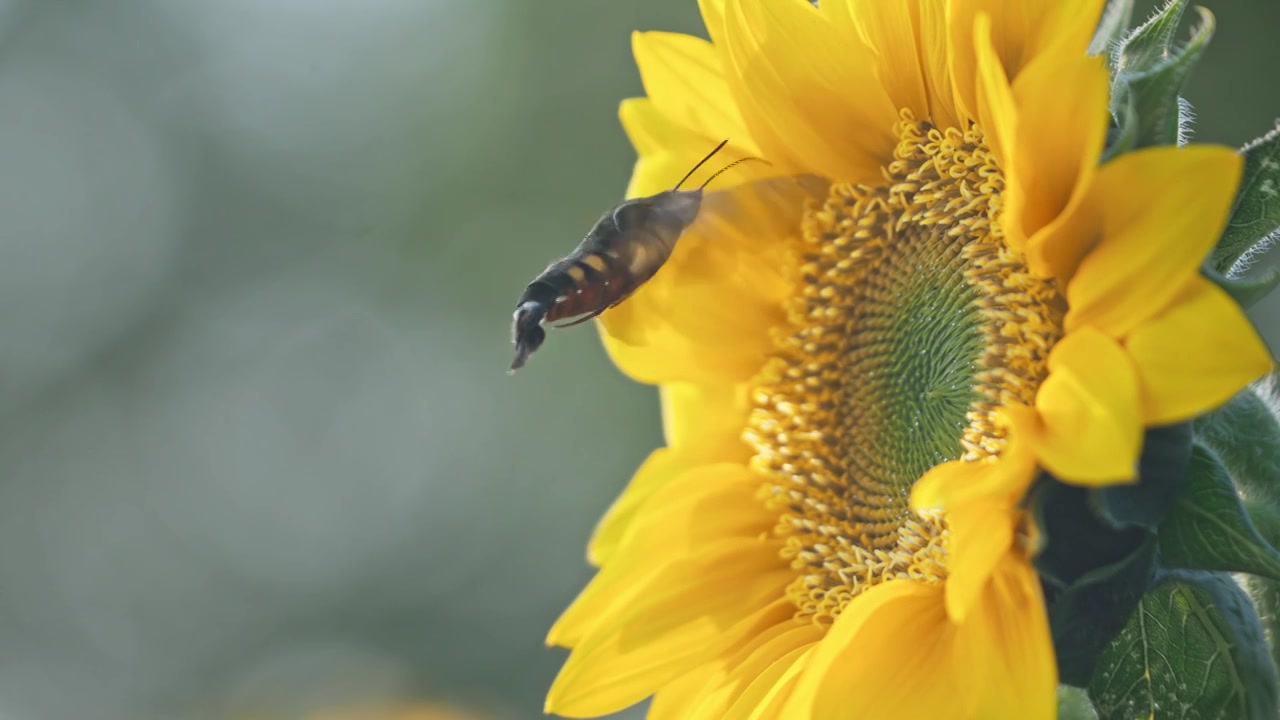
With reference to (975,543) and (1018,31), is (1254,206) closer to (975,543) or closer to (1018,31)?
(1018,31)

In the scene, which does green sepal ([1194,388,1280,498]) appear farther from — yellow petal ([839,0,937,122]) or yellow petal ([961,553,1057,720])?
yellow petal ([839,0,937,122])

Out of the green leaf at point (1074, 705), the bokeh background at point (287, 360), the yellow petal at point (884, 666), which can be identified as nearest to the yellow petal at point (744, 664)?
the yellow petal at point (884, 666)

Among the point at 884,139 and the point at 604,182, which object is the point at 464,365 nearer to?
the point at 604,182

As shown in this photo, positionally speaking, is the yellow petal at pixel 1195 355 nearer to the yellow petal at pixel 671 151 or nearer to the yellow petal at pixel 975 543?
the yellow petal at pixel 975 543

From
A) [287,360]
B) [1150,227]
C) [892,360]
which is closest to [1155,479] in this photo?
[1150,227]

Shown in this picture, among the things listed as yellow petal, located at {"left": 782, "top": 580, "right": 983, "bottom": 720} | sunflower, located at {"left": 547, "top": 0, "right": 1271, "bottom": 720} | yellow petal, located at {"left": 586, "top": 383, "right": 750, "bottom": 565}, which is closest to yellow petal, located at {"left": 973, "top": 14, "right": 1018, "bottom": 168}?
sunflower, located at {"left": 547, "top": 0, "right": 1271, "bottom": 720}

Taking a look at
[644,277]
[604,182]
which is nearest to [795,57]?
[644,277]
